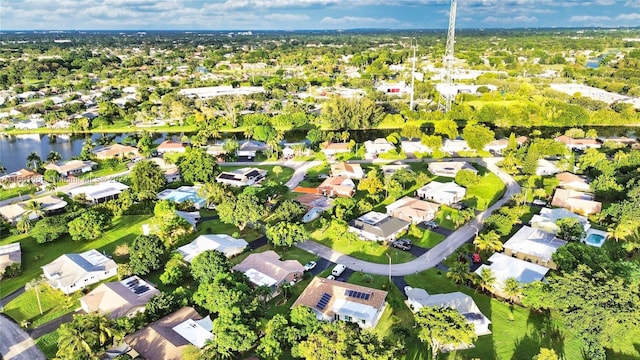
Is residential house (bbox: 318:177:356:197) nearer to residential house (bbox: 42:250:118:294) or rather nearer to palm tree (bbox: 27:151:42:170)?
residential house (bbox: 42:250:118:294)

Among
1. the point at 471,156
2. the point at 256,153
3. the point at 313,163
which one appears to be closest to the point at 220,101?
the point at 256,153

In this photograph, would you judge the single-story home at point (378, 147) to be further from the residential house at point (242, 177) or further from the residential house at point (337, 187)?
the residential house at point (242, 177)

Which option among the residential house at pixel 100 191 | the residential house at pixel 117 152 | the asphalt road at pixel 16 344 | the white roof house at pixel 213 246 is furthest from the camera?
the residential house at pixel 117 152

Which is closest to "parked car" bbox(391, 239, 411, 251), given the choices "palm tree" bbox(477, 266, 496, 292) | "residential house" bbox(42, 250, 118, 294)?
"palm tree" bbox(477, 266, 496, 292)

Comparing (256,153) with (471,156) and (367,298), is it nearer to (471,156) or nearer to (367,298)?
(471,156)

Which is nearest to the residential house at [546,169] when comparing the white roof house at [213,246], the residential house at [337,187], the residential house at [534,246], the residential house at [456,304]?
the residential house at [534,246]

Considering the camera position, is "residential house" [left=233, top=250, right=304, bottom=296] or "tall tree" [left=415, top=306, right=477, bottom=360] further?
"residential house" [left=233, top=250, right=304, bottom=296]
